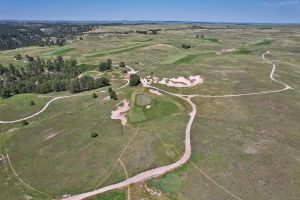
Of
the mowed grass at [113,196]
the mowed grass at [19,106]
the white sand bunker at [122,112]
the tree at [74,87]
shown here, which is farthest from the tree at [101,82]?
the mowed grass at [113,196]

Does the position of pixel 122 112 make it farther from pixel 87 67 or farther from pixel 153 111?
pixel 87 67

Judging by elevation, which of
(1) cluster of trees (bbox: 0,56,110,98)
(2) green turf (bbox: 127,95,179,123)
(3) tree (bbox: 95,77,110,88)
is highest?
(2) green turf (bbox: 127,95,179,123)

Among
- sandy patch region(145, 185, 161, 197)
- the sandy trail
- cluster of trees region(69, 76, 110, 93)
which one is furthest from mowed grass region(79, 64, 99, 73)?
sandy patch region(145, 185, 161, 197)

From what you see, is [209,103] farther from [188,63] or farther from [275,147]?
[188,63]

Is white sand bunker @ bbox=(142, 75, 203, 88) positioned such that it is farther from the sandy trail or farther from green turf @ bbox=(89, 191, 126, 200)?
green turf @ bbox=(89, 191, 126, 200)

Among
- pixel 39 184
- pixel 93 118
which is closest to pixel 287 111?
pixel 93 118

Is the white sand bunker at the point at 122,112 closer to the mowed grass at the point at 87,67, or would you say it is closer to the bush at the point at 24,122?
the bush at the point at 24,122
